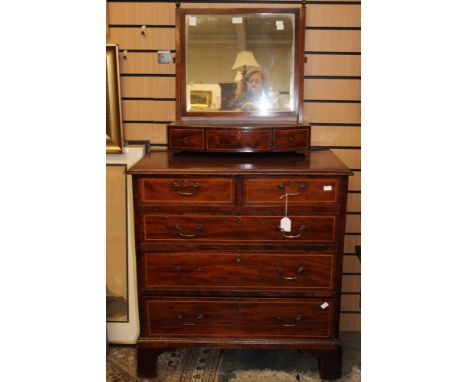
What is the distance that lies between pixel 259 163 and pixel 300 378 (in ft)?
4.36

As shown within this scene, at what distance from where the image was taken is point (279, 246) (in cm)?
252

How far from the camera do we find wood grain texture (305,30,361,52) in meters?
2.90

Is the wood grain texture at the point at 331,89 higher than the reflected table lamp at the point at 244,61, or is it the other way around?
the reflected table lamp at the point at 244,61

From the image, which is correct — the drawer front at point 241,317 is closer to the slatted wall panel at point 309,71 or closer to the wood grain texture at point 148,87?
the slatted wall panel at point 309,71

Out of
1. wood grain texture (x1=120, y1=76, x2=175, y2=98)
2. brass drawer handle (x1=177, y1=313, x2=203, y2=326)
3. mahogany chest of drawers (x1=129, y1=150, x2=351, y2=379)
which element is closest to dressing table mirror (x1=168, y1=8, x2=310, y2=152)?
wood grain texture (x1=120, y1=76, x2=175, y2=98)

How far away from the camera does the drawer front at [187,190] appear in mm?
2434

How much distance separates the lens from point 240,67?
2.86m

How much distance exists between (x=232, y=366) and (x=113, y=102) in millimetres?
1829

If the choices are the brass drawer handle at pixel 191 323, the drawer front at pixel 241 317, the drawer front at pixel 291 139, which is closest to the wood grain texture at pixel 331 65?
the drawer front at pixel 291 139

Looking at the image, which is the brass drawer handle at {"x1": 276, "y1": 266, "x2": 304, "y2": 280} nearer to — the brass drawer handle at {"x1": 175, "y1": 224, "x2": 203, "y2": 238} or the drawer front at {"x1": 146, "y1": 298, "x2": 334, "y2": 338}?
the drawer front at {"x1": 146, "y1": 298, "x2": 334, "y2": 338}

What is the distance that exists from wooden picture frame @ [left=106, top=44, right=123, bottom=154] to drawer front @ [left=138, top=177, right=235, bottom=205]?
0.67m

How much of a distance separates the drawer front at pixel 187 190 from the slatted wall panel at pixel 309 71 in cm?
67
